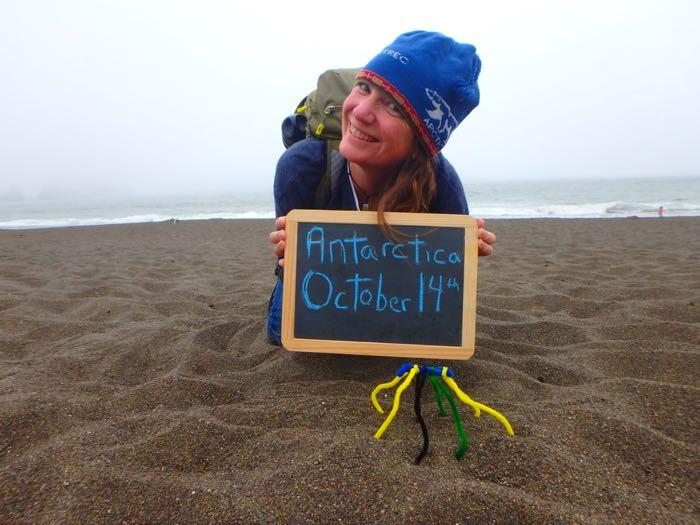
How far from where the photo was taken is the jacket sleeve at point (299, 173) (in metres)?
1.87

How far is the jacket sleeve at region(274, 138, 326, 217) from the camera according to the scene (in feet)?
6.13

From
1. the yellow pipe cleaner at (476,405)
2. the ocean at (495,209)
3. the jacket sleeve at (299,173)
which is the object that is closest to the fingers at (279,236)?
the jacket sleeve at (299,173)

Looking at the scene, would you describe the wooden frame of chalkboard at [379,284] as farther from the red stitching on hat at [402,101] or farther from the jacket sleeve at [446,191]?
the jacket sleeve at [446,191]

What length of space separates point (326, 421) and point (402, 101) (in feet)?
3.59

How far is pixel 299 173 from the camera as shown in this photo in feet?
6.15

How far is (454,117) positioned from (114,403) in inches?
62.0

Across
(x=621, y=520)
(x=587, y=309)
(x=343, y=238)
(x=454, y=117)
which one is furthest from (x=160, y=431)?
(x=587, y=309)

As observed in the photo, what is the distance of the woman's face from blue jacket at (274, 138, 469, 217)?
286mm

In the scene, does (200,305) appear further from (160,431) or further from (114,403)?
(160,431)

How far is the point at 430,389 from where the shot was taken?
160cm

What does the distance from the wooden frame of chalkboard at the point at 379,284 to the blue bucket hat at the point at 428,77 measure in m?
0.35

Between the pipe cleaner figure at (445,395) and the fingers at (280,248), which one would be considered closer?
the pipe cleaner figure at (445,395)

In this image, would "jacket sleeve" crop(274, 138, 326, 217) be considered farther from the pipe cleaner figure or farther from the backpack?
the pipe cleaner figure

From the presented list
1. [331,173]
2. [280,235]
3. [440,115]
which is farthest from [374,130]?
[280,235]
